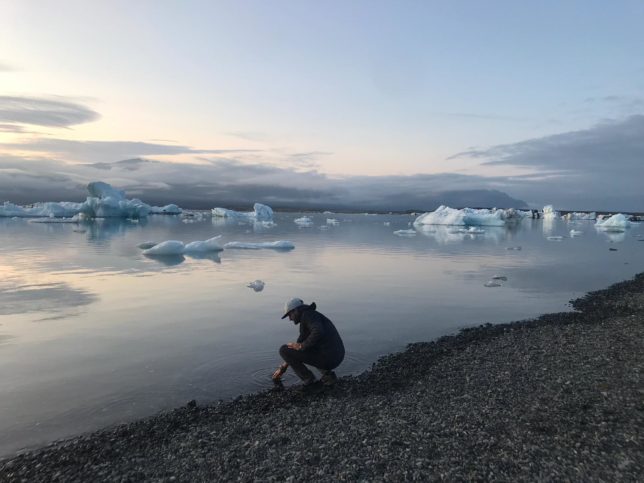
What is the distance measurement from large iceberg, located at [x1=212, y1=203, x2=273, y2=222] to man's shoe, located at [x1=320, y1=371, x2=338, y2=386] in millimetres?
91007

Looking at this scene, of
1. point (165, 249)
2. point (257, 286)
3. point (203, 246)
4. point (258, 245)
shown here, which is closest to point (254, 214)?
point (258, 245)

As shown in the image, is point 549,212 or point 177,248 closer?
point 177,248

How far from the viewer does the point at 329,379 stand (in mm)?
7984

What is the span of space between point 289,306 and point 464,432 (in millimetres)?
3243

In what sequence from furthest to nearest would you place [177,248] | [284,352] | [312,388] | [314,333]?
[177,248] < [284,352] < [312,388] < [314,333]

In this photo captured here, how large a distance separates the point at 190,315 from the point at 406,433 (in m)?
9.06

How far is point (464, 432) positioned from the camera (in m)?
5.68

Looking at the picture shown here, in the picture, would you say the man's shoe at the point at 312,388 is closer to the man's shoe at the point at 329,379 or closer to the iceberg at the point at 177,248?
the man's shoe at the point at 329,379

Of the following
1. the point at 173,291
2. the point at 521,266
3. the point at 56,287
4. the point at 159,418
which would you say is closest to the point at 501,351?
the point at 159,418

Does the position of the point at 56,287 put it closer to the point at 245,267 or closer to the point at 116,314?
the point at 116,314

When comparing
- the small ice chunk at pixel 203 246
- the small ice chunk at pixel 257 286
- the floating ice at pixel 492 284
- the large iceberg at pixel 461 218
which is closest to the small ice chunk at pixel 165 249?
the small ice chunk at pixel 203 246

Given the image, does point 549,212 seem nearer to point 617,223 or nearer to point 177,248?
point 617,223

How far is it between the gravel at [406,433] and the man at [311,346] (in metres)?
0.38

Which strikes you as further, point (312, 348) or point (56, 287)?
point (56, 287)
